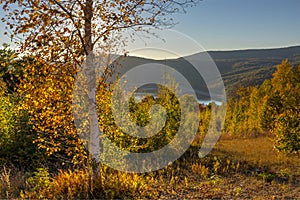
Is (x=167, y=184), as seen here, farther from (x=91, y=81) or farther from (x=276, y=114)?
(x=276, y=114)

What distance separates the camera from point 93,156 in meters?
5.67

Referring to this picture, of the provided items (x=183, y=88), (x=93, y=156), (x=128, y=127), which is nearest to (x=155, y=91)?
(x=183, y=88)

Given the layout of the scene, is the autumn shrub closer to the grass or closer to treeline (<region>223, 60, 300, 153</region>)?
the grass

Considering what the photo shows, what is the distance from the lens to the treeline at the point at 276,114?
33.8 feet

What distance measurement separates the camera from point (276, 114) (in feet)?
48.2

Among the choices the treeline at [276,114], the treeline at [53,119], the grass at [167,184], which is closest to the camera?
the treeline at [53,119]

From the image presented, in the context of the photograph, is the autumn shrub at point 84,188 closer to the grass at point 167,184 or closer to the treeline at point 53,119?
the grass at point 167,184

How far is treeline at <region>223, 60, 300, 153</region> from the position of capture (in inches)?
406

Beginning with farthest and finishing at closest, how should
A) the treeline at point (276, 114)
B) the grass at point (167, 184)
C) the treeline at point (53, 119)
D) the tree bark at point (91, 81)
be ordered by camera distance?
the treeline at point (276, 114)
the grass at point (167, 184)
the tree bark at point (91, 81)
the treeline at point (53, 119)

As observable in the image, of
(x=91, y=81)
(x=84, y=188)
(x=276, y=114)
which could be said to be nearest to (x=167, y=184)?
(x=84, y=188)

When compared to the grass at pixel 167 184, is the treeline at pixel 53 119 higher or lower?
higher

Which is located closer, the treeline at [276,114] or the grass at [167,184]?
the grass at [167,184]

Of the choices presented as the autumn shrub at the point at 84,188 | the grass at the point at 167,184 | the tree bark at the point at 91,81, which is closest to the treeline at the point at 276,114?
the grass at the point at 167,184

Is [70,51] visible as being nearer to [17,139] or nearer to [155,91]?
[17,139]
